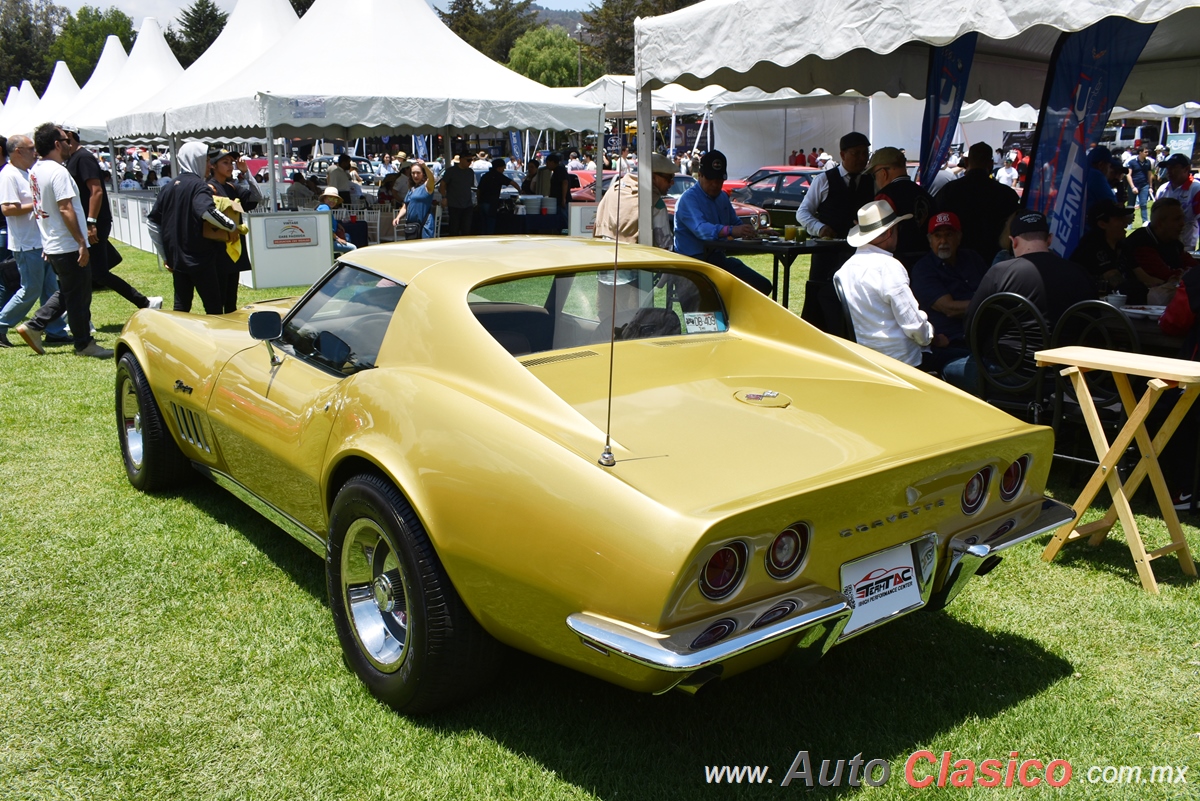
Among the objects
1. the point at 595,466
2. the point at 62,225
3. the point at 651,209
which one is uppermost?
the point at 651,209

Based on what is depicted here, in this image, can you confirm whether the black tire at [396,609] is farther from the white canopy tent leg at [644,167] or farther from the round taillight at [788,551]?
the white canopy tent leg at [644,167]

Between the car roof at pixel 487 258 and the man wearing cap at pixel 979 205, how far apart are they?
189 inches

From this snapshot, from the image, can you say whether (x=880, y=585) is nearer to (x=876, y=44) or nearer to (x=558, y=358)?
(x=558, y=358)

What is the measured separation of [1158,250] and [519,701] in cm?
681

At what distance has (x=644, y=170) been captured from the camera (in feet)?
24.8

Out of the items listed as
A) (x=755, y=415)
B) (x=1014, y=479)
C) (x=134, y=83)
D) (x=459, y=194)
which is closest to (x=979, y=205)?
(x=1014, y=479)

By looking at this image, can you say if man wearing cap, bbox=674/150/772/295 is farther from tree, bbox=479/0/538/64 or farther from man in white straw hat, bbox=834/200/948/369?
tree, bbox=479/0/538/64

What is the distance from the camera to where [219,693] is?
3145mm

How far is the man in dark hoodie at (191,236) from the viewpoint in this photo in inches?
309

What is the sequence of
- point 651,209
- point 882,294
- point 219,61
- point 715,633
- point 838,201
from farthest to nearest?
point 219,61, point 838,201, point 651,209, point 882,294, point 715,633

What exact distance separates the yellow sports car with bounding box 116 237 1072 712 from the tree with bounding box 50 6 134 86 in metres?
104

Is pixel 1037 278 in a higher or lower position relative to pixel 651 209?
lower

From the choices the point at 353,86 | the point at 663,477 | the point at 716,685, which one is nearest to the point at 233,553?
the point at 716,685

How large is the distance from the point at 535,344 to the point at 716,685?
1281mm
